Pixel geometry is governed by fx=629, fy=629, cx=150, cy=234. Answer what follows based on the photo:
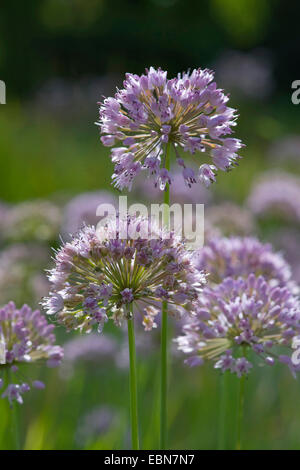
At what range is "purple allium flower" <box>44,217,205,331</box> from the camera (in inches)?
50.6

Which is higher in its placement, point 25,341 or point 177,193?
point 177,193

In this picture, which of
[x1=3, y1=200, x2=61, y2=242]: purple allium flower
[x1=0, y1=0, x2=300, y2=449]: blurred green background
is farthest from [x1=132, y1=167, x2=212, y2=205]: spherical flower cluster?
[x1=3, y1=200, x2=61, y2=242]: purple allium flower

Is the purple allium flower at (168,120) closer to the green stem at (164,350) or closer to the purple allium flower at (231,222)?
the green stem at (164,350)

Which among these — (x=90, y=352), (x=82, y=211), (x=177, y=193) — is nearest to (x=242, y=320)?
(x=90, y=352)

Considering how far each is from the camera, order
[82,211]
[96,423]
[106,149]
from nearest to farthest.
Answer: [96,423] < [82,211] < [106,149]

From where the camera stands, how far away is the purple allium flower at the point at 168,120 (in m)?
1.31

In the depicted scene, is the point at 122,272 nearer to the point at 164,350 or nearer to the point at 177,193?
the point at 164,350

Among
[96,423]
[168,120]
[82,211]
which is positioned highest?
[82,211]

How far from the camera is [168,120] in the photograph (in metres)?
1.32

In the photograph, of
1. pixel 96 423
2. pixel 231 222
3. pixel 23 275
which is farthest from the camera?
pixel 231 222

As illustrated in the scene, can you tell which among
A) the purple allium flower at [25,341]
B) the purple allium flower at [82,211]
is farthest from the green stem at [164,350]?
the purple allium flower at [82,211]

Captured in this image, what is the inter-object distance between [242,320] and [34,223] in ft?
6.95
